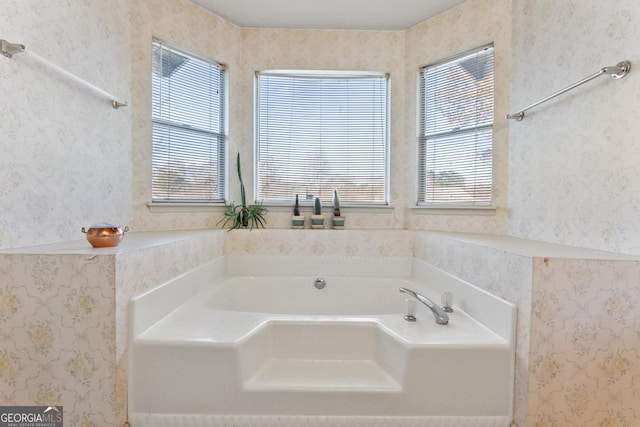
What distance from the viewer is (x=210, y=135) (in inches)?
101

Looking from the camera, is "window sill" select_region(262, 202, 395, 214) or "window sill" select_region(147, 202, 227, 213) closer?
"window sill" select_region(147, 202, 227, 213)

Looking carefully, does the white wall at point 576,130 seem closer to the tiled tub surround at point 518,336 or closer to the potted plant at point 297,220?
the tiled tub surround at point 518,336

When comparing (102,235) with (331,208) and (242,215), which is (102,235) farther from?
(331,208)

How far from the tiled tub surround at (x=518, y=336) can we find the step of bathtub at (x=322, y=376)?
52 cm

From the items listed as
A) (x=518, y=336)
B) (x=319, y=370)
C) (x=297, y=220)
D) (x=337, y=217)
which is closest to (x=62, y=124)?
(x=297, y=220)

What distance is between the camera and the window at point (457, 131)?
90.4 inches

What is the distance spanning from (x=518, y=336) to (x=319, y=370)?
0.81 meters

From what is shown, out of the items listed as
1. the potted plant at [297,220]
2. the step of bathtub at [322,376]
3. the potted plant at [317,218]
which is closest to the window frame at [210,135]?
the potted plant at [297,220]

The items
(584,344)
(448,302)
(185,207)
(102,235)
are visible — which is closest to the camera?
(584,344)

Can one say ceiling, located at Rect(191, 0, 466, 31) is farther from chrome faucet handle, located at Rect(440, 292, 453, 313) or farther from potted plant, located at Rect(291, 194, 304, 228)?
chrome faucet handle, located at Rect(440, 292, 453, 313)

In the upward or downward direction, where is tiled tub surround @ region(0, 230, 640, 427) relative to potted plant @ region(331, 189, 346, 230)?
downward

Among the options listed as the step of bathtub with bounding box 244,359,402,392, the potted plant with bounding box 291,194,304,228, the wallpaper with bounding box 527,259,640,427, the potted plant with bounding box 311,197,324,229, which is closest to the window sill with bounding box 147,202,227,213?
the potted plant with bounding box 291,194,304,228

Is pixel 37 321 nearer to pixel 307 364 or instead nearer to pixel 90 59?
pixel 307 364

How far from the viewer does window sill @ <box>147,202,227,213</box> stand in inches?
87.8
